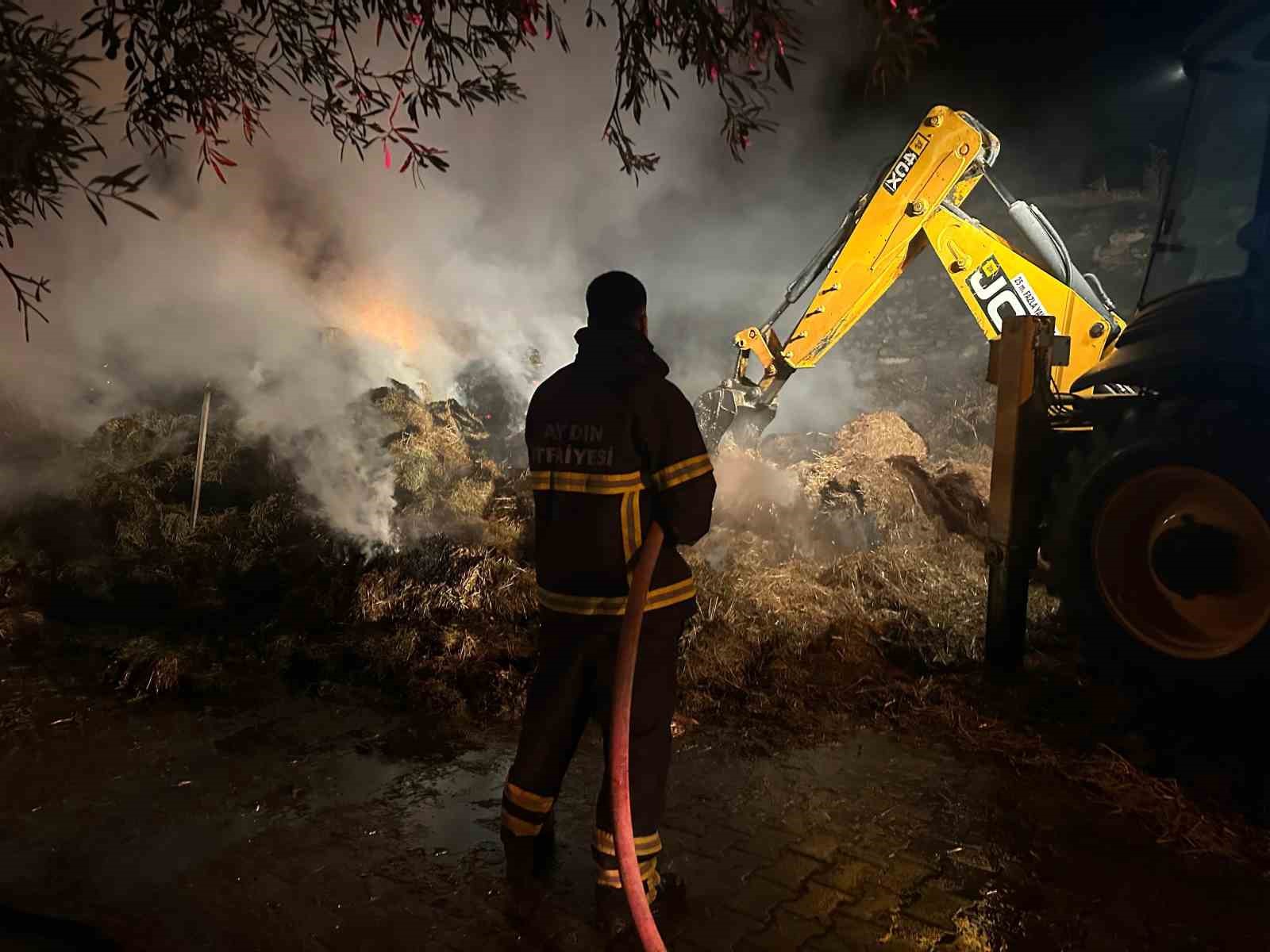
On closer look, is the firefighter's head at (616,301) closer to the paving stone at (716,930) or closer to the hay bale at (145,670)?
the paving stone at (716,930)

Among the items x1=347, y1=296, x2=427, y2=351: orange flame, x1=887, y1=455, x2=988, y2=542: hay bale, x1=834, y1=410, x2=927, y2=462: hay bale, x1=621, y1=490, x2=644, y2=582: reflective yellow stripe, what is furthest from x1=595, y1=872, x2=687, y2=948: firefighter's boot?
x1=347, y1=296, x2=427, y2=351: orange flame

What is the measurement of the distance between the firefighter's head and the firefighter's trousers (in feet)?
3.34

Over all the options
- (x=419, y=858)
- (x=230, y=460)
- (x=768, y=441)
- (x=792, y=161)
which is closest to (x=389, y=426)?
(x=230, y=460)

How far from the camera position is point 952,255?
6.80 m

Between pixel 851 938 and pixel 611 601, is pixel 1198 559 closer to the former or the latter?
pixel 851 938

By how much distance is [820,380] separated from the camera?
47.9 ft

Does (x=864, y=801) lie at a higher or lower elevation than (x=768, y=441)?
lower

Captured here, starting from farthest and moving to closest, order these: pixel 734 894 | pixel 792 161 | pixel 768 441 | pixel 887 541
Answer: pixel 792 161 < pixel 768 441 < pixel 887 541 < pixel 734 894

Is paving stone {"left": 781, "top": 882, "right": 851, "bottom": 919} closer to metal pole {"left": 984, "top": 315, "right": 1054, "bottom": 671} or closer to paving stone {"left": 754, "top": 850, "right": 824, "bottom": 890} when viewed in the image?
paving stone {"left": 754, "top": 850, "right": 824, "bottom": 890}

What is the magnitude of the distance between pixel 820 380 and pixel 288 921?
526 inches

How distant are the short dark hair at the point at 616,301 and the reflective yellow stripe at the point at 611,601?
3.07 feet

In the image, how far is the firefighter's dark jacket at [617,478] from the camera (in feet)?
8.48

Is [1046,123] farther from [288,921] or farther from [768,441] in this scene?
[288,921]

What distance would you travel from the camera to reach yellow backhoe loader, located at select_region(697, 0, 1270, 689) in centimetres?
318
